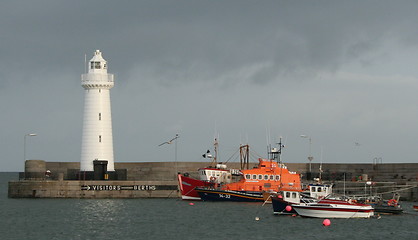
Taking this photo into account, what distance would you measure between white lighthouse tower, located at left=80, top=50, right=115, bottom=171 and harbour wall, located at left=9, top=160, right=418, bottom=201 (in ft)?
7.05

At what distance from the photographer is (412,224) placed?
53375mm

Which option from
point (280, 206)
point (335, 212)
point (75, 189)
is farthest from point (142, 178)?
point (335, 212)

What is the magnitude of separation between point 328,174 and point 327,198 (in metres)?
27.6

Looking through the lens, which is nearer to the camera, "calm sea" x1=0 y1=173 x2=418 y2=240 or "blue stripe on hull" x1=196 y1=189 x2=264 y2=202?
"calm sea" x1=0 y1=173 x2=418 y2=240

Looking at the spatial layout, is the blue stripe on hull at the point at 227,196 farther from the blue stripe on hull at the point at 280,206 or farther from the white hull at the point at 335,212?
the white hull at the point at 335,212

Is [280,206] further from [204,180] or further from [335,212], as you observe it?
[204,180]

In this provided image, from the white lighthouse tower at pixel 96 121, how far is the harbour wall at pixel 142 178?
7.05 ft

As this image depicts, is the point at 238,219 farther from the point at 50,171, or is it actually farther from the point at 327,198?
the point at 50,171

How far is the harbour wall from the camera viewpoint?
236 ft

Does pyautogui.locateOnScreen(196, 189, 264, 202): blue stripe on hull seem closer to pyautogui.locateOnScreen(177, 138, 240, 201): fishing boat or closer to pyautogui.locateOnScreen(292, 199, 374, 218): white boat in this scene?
pyautogui.locateOnScreen(177, 138, 240, 201): fishing boat

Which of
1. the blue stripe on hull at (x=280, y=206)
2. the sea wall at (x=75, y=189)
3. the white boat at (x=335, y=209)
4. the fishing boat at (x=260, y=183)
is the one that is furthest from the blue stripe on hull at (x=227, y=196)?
the white boat at (x=335, y=209)

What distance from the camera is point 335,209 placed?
54250 millimetres

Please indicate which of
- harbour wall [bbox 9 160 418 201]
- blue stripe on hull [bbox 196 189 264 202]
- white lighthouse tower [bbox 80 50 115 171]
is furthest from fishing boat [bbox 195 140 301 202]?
white lighthouse tower [bbox 80 50 115 171]

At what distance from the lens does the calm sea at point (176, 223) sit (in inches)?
1853
